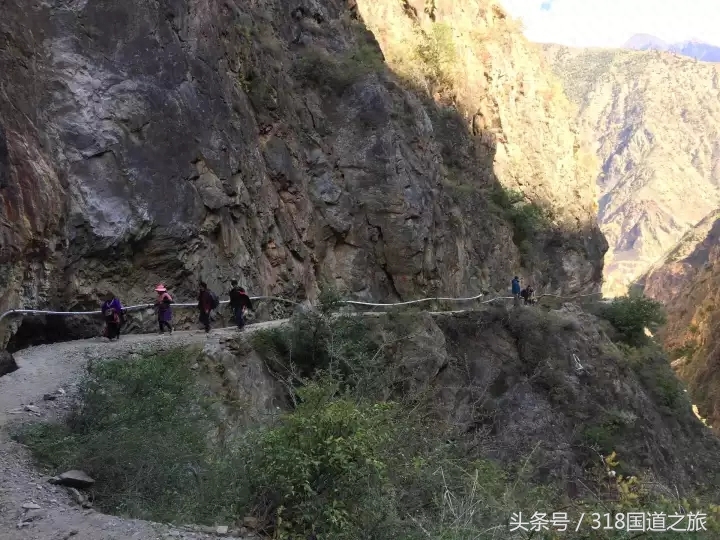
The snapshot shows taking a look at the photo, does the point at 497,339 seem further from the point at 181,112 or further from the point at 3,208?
the point at 3,208

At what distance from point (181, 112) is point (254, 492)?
10265 millimetres

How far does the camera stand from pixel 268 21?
20.5m

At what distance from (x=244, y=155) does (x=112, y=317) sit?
6511 millimetres

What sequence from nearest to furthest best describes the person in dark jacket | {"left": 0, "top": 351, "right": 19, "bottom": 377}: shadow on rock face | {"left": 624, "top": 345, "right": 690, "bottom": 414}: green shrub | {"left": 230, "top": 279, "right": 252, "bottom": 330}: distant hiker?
{"left": 0, "top": 351, "right": 19, "bottom": 377}: shadow on rock face < the person in dark jacket < {"left": 230, "top": 279, "right": 252, "bottom": 330}: distant hiker < {"left": 624, "top": 345, "right": 690, "bottom": 414}: green shrub

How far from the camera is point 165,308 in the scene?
11.8 meters

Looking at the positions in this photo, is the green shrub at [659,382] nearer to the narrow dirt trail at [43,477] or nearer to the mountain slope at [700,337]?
the mountain slope at [700,337]

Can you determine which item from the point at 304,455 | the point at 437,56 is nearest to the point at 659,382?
the point at 437,56

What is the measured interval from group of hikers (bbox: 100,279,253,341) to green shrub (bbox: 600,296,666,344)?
21129 mm

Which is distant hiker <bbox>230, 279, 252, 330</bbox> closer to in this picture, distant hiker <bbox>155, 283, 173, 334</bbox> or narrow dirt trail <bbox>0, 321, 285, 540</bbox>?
distant hiker <bbox>155, 283, 173, 334</bbox>

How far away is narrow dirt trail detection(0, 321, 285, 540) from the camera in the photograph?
492cm

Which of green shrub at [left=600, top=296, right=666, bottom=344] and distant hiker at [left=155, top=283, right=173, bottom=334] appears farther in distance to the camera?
green shrub at [left=600, top=296, right=666, bottom=344]

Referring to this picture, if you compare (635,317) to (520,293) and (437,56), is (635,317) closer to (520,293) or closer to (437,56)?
(520,293)

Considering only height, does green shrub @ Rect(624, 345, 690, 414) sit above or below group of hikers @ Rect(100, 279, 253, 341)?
below

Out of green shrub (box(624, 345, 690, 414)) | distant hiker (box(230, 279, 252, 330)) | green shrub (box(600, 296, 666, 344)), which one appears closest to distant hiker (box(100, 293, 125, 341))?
distant hiker (box(230, 279, 252, 330))
